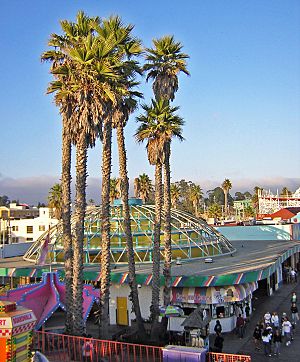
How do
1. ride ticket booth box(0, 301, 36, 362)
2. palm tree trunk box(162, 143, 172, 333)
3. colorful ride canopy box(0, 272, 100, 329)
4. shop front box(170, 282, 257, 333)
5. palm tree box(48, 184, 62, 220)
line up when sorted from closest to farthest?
ride ticket booth box(0, 301, 36, 362), colorful ride canopy box(0, 272, 100, 329), palm tree trunk box(162, 143, 172, 333), shop front box(170, 282, 257, 333), palm tree box(48, 184, 62, 220)

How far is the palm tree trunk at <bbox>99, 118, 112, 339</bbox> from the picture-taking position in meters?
18.6

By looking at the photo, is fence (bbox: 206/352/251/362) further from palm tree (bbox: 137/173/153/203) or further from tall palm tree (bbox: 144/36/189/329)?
palm tree (bbox: 137/173/153/203)

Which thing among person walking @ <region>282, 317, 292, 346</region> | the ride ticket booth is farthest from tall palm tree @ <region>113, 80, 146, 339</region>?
the ride ticket booth

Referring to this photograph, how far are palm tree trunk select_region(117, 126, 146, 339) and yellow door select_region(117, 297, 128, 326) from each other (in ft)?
14.6

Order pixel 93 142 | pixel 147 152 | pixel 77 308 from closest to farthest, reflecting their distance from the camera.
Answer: pixel 77 308, pixel 93 142, pixel 147 152

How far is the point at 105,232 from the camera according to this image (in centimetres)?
1923

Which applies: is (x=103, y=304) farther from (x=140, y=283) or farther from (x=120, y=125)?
(x=120, y=125)

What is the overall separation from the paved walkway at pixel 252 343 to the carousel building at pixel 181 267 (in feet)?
3.39

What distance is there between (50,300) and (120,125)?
31.0 feet

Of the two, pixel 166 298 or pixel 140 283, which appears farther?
pixel 140 283

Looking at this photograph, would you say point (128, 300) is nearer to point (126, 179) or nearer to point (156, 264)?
point (156, 264)

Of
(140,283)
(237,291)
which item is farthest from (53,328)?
(237,291)

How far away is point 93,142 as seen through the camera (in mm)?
19328

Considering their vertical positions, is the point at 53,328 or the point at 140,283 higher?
the point at 140,283
